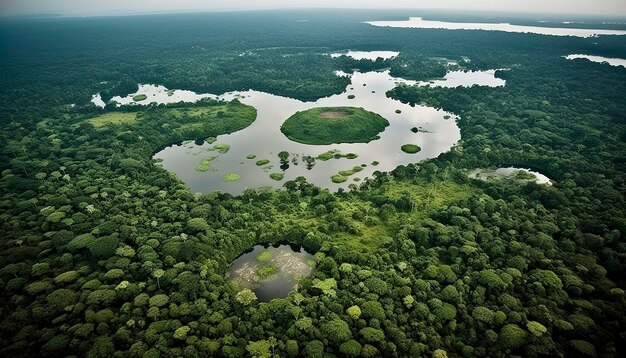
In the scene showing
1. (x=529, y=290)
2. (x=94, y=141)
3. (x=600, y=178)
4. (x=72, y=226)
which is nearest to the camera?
(x=529, y=290)

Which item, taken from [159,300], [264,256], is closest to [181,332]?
[159,300]

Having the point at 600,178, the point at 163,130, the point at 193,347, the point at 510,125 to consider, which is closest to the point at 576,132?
the point at 510,125

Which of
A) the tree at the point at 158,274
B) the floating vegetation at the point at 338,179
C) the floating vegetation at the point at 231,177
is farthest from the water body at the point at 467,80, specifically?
the tree at the point at 158,274

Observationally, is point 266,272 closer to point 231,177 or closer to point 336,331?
point 336,331

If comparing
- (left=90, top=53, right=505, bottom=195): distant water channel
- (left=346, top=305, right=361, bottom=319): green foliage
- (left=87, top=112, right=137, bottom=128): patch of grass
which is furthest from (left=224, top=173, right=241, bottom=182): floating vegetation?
(left=87, top=112, right=137, bottom=128): patch of grass

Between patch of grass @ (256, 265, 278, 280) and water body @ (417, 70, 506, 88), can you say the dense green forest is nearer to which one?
patch of grass @ (256, 265, 278, 280)

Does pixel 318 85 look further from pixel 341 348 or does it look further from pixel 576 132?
pixel 341 348
